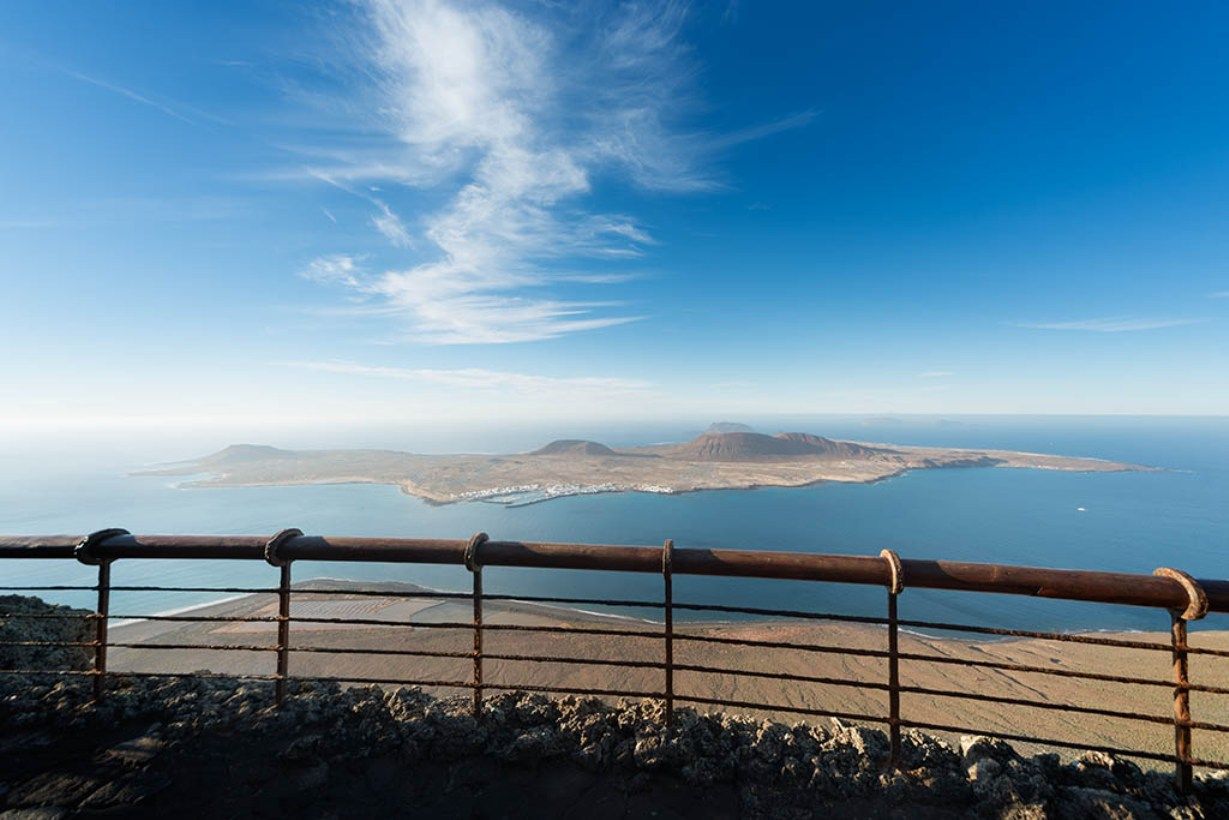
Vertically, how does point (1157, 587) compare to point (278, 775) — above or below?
above

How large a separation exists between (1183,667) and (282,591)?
505cm

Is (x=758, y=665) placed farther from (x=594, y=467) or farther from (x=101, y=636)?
(x=594, y=467)

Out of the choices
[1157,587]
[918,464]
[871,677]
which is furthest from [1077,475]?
[1157,587]

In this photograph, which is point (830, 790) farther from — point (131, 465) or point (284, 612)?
point (131, 465)

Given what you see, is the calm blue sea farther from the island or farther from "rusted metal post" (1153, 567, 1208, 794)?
"rusted metal post" (1153, 567, 1208, 794)

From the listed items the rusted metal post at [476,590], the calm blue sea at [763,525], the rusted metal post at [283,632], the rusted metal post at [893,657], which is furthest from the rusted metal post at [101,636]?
the calm blue sea at [763,525]

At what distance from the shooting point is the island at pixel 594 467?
265ft

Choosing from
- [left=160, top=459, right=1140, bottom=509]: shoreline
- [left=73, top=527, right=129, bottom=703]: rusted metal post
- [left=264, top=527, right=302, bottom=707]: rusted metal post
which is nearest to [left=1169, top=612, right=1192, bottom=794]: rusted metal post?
[left=264, top=527, right=302, bottom=707]: rusted metal post

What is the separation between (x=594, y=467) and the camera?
102 meters

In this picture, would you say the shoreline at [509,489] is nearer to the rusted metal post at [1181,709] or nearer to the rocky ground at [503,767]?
the rocky ground at [503,767]

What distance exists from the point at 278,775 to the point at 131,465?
177 meters

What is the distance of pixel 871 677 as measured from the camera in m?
21.8

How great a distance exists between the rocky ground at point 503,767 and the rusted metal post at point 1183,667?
0.15 m

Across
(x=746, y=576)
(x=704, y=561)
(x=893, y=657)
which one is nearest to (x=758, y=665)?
(x=893, y=657)
